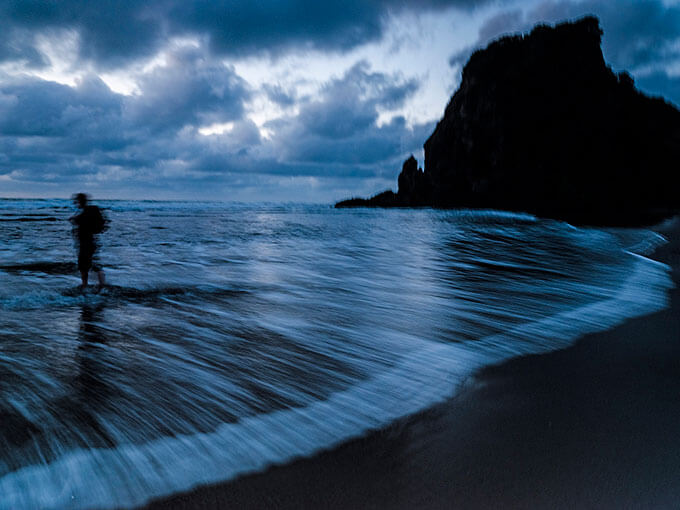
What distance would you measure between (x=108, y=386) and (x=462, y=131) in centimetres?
7989

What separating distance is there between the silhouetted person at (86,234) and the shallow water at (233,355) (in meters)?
0.48

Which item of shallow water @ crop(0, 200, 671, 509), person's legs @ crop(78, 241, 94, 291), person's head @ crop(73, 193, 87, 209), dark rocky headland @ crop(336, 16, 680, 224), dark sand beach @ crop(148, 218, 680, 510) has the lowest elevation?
shallow water @ crop(0, 200, 671, 509)

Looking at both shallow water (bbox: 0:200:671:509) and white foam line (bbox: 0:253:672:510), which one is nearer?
white foam line (bbox: 0:253:672:510)

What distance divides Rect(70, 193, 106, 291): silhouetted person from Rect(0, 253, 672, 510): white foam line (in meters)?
5.63

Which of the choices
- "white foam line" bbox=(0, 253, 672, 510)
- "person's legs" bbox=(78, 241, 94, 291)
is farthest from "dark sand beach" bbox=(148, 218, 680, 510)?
"person's legs" bbox=(78, 241, 94, 291)

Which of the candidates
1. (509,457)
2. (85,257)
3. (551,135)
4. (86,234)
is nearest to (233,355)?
(509,457)

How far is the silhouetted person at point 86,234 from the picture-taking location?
6926 millimetres

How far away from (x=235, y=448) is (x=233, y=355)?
153 centimetres

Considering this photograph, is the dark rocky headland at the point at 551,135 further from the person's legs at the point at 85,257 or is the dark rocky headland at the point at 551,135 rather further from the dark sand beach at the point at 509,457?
the dark sand beach at the point at 509,457

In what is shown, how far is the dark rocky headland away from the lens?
65750 mm

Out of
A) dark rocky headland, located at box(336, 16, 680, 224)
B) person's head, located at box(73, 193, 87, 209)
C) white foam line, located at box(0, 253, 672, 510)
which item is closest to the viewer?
white foam line, located at box(0, 253, 672, 510)

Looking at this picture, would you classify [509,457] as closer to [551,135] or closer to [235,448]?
[235,448]

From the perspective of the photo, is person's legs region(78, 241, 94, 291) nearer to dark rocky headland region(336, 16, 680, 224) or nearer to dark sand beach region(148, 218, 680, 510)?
dark sand beach region(148, 218, 680, 510)

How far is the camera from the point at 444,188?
7681 cm
